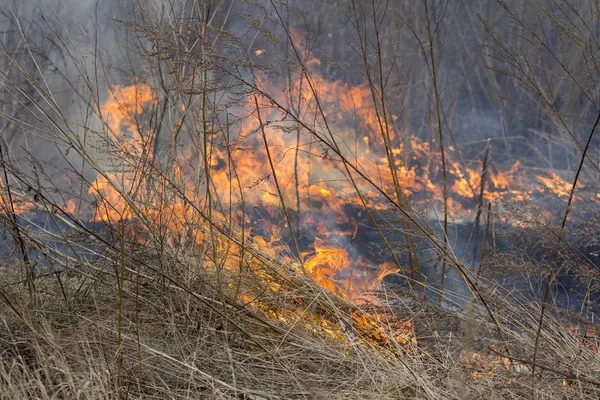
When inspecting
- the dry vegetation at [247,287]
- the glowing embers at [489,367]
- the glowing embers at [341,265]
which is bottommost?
the glowing embers at [341,265]

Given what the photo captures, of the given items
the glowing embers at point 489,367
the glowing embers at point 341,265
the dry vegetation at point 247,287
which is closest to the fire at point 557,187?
the dry vegetation at point 247,287

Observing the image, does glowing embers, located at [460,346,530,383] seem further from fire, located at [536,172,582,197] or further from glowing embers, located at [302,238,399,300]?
glowing embers, located at [302,238,399,300]

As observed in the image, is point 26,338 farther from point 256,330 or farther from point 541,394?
point 541,394

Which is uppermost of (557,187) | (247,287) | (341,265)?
(557,187)

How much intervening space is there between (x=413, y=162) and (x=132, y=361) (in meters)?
3.61

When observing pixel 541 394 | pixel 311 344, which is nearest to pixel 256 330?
pixel 311 344

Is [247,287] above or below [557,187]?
below

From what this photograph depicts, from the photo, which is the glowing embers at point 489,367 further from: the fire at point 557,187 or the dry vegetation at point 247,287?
the fire at point 557,187

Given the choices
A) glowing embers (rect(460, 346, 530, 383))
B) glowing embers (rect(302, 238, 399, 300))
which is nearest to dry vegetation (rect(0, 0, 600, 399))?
glowing embers (rect(460, 346, 530, 383))

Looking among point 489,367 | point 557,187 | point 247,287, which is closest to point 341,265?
point 247,287

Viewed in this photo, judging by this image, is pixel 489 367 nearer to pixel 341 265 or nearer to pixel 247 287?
pixel 247 287

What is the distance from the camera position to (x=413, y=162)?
5.06 metres

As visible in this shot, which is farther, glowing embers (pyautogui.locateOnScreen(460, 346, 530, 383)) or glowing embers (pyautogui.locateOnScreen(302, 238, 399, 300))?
glowing embers (pyautogui.locateOnScreen(302, 238, 399, 300))

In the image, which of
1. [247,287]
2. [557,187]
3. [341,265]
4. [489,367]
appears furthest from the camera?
[341,265]
